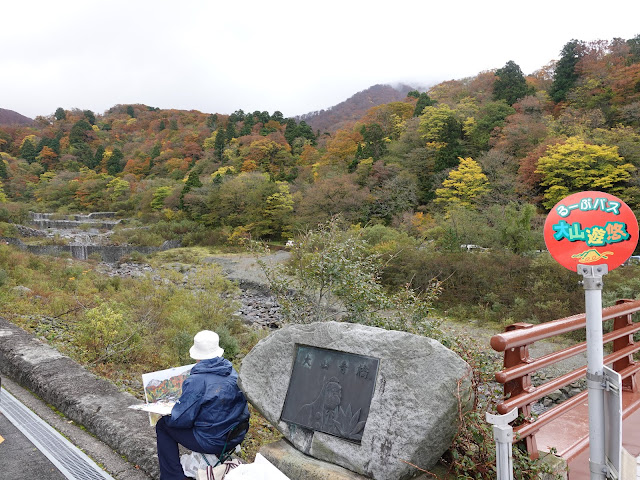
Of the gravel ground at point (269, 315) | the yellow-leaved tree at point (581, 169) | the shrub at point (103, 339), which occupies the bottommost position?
the gravel ground at point (269, 315)

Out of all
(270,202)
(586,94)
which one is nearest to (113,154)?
(270,202)

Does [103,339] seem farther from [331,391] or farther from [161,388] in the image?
[331,391]

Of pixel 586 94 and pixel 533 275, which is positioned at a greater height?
pixel 586 94

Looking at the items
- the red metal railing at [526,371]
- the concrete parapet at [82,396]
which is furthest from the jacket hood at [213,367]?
the red metal railing at [526,371]

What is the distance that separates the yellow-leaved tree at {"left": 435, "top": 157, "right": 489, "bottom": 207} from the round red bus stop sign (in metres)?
19.4

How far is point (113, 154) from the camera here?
51.9m

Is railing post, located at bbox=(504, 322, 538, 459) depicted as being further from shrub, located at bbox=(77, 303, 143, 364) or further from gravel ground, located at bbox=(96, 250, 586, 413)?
shrub, located at bbox=(77, 303, 143, 364)

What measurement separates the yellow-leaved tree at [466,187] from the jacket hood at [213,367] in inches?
756

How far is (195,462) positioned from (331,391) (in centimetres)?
84

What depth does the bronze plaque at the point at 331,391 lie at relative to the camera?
2.42m

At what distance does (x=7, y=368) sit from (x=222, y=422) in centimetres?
351

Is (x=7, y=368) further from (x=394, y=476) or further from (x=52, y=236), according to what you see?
(x=52, y=236)

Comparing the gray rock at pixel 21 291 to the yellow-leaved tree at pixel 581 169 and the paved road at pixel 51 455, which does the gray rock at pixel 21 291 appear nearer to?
the paved road at pixel 51 455

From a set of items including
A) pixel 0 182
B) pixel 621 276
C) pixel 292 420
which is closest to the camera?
pixel 292 420
